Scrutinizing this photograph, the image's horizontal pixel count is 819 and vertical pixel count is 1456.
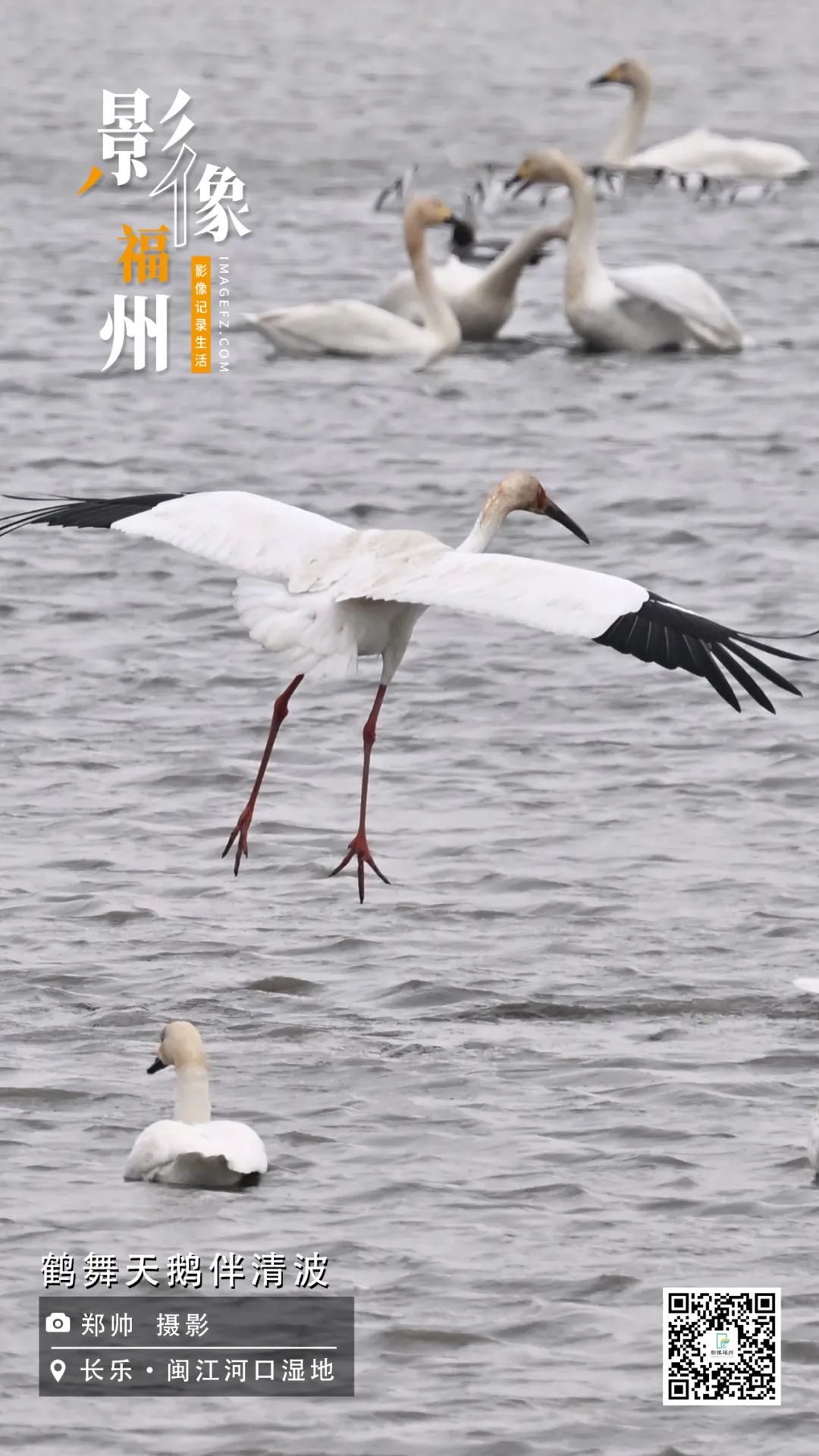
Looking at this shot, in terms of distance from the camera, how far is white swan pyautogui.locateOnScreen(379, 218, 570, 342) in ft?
67.9

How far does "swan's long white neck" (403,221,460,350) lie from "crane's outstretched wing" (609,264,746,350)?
45.1 inches

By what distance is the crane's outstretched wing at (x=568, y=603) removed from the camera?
8.60 metres

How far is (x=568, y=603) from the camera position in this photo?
30.0ft

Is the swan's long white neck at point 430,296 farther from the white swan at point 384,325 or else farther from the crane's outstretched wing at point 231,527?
the crane's outstretched wing at point 231,527

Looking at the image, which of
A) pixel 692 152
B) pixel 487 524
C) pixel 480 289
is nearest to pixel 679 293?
pixel 480 289

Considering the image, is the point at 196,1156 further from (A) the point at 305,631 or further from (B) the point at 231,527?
(B) the point at 231,527

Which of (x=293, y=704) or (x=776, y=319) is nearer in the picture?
(x=293, y=704)

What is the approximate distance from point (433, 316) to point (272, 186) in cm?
644


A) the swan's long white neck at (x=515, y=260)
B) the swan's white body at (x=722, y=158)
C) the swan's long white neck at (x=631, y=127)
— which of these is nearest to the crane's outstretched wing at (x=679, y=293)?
the swan's long white neck at (x=515, y=260)

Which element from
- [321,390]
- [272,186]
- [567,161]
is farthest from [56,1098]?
[272,186]

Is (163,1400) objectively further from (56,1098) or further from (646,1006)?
(646,1006)

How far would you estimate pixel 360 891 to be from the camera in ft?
33.5

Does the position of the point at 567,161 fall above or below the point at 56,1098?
above

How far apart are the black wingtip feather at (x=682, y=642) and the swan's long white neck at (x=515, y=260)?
1163cm
